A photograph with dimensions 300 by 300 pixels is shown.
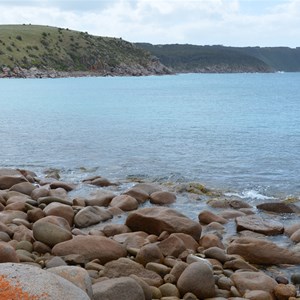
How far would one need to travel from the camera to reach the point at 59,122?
42906 mm

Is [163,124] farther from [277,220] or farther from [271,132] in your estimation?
[277,220]

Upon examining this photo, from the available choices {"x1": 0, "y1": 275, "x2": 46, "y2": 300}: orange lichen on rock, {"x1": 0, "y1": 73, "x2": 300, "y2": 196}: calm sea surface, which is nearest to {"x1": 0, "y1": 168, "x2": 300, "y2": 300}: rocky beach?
{"x1": 0, "y1": 275, "x2": 46, "y2": 300}: orange lichen on rock

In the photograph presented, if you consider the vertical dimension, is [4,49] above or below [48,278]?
above

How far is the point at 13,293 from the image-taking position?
532cm

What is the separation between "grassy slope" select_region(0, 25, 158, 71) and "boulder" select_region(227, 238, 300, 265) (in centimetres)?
12805

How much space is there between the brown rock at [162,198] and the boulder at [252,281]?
710 centimetres

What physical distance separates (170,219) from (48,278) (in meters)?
7.02

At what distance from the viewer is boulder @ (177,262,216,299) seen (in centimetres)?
882

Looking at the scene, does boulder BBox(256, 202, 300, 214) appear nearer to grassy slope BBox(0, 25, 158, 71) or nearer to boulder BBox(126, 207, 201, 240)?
boulder BBox(126, 207, 201, 240)

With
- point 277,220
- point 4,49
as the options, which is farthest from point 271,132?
point 4,49

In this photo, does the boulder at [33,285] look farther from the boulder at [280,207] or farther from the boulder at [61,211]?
the boulder at [280,207]

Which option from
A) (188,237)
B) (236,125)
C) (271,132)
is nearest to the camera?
(188,237)

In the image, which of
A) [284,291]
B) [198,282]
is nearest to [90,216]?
[198,282]

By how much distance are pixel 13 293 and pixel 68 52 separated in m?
157
